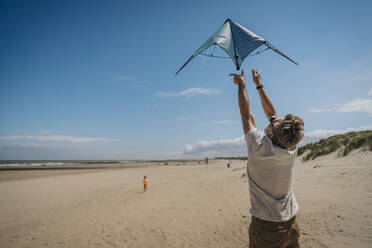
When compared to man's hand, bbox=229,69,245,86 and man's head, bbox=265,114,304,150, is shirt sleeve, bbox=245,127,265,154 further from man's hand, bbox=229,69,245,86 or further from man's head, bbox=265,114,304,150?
man's hand, bbox=229,69,245,86

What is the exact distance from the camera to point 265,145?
1429 millimetres

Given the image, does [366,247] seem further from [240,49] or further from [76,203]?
[76,203]

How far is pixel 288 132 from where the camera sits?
1.42m

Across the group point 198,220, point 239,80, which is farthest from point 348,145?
point 239,80

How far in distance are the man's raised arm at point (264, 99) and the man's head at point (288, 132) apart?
2.19 feet

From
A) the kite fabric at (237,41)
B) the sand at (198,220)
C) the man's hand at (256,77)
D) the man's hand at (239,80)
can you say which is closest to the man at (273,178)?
the man's hand at (239,80)

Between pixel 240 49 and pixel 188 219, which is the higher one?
pixel 240 49

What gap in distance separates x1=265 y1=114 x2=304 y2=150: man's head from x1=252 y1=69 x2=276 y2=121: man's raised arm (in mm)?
669

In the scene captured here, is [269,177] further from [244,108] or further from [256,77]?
[256,77]

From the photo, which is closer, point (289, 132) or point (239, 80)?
point (289, 132)

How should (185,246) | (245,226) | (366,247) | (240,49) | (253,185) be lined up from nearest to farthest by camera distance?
(253,185), (240,49), (366,247), (185,246), (245,226)

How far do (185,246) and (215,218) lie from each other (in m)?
1.80

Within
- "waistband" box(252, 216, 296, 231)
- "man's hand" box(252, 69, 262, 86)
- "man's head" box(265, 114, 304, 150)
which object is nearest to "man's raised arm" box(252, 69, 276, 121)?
"man's hand" box(252, 69, 262, 86)

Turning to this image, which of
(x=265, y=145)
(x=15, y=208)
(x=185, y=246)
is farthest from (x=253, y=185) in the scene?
(x=15, y=208)
